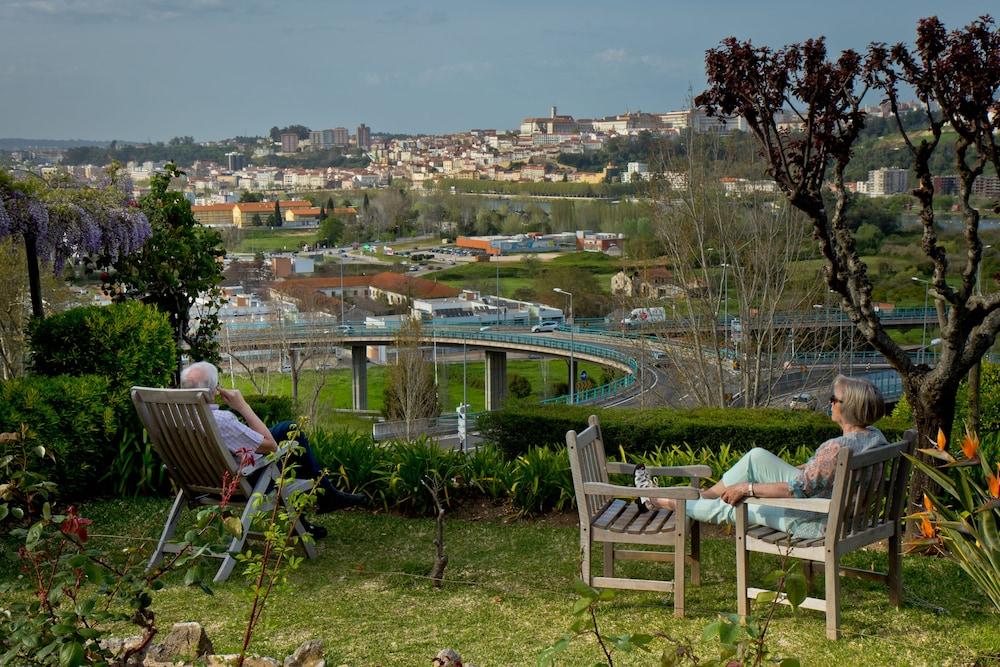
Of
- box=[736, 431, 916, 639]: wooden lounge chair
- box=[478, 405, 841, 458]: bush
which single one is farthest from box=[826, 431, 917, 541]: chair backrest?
box=[478, 405, 841, 458]: bush

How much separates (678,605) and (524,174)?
122 metres

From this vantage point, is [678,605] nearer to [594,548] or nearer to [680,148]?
[594,548]

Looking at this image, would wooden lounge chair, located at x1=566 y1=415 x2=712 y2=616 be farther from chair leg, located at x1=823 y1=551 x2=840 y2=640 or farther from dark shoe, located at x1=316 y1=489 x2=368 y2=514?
dark shoe, located at x1=316 y1=489 x2=368 y2=514

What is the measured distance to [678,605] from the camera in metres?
4.03

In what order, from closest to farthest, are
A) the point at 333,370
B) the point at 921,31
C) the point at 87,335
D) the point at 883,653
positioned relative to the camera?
the point at 883,653
the point at 921,31
the point at 87,335
the point at 333,370

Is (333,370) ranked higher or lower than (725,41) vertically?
lower

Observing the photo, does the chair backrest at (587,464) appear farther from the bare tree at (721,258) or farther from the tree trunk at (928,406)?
the bare tree at (721,258)

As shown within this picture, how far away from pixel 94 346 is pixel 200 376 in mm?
1875

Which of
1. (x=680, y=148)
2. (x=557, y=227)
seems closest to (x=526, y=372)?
(x=557, y=227)

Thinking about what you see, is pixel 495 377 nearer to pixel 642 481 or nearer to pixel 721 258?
pixel 721 258

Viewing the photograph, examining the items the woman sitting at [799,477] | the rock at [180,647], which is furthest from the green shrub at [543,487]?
the rock at [180,647]

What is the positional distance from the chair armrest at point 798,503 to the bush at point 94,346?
13.3 ft

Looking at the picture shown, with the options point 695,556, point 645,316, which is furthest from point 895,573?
point 645,316

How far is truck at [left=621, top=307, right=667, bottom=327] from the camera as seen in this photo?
20841 mm
